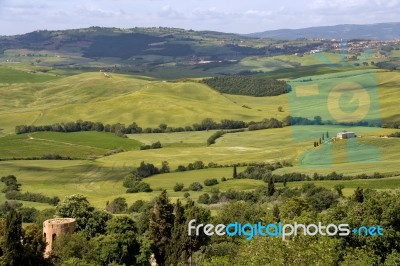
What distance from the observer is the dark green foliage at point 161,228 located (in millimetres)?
54062

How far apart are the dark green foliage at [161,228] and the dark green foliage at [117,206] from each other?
1012 inches

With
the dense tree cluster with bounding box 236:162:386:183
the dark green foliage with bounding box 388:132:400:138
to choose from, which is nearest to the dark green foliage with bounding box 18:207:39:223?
the dense tree cluster with bounding box 236:162:386:183

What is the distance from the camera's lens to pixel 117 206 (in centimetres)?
8106

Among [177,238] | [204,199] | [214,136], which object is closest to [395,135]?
[204,199]

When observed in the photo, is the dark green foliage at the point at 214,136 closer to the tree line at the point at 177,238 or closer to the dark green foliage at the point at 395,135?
the dark green foliage at the point at 395,135

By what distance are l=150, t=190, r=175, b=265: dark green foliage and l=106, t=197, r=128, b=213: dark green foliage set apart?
2571 cm

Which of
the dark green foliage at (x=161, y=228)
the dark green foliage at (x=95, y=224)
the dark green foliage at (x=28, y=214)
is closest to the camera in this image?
the dark green foliage at (x=161, y=228)

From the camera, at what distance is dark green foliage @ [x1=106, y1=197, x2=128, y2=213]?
79.9m

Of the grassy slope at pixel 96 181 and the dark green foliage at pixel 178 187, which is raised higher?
the dark green foliage at pixel 178 187

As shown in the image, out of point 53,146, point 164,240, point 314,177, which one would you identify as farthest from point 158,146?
point 164,240

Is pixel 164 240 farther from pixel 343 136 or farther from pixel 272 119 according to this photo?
pixel 272 119

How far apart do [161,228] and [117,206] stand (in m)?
28.0

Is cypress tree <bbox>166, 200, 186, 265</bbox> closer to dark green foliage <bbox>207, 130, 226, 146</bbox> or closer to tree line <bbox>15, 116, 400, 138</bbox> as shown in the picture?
dark green foliage <bbox>207, 130, 226, 146</bbox>

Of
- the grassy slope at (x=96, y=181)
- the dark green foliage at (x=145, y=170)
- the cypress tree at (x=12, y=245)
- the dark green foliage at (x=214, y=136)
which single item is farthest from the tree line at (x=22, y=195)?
the dark green foliage at (x=214, y=136)
